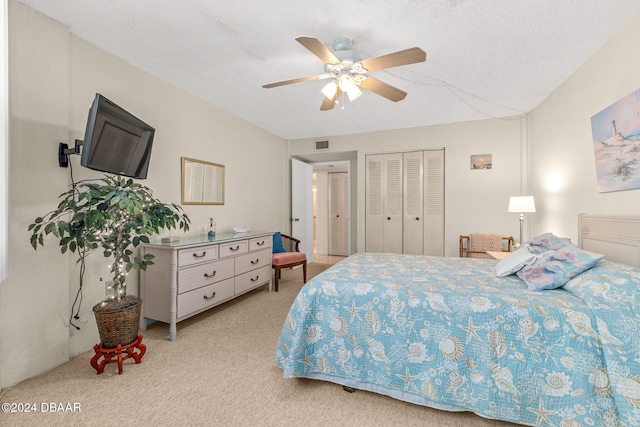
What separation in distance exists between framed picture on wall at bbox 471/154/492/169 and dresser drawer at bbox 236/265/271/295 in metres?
3.58

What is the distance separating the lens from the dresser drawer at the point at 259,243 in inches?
137

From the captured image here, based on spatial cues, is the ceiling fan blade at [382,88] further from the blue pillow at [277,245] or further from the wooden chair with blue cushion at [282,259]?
the blue pillow at [277,245]

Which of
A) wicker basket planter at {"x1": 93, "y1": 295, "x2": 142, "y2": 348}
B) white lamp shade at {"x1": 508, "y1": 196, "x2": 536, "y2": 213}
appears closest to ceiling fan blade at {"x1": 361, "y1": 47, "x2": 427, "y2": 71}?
white lamp shade at {"x1": 508, "y1": 196, "x2": 536, "y2": 213}

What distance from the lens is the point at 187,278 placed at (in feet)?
8.43

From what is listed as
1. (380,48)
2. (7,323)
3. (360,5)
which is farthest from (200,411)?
(380,48)

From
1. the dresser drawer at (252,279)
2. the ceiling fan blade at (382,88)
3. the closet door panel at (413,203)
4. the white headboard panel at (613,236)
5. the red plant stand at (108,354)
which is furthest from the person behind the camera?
the closet door panel at (413,203)

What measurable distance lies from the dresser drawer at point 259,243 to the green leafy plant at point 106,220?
→ 1331 millimetres

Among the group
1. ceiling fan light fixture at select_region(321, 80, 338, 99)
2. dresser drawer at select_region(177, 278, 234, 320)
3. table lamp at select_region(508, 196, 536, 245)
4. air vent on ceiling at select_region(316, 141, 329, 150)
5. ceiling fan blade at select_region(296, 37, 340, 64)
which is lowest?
dresser drawer at select_region(177, 278, 234, 320)

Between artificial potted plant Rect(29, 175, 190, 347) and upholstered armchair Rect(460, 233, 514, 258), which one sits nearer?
artificial potted plant Rect(29, 175, 190, 347)

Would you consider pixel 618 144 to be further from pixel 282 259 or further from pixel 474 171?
pixel 282 259

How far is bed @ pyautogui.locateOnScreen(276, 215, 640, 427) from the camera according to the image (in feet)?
4.44

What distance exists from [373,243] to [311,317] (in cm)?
339

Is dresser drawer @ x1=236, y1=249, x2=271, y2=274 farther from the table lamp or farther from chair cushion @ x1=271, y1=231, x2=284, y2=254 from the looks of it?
the table lamp

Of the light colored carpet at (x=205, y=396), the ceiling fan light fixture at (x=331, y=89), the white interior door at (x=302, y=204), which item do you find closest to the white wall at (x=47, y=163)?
the light colored carpet at (x=205, y=396)
